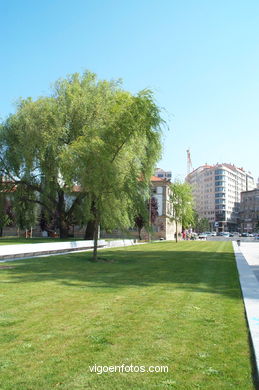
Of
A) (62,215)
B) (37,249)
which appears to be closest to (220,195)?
(62,215)

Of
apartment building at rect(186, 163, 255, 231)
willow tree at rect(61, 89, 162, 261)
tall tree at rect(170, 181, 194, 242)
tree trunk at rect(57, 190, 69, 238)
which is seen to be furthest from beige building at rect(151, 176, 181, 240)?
apartment building at rect(186, 163, 255, 231)

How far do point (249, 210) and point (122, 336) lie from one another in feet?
521

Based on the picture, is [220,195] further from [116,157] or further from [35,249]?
[116,157]

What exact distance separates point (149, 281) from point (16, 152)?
24.5 meters

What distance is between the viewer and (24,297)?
9.20m

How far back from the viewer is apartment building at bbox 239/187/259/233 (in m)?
153

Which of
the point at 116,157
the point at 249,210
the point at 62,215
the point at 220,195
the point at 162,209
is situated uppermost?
the point at 220,195

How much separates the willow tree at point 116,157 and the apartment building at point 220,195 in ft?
443

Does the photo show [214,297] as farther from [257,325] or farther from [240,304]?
[257,325]

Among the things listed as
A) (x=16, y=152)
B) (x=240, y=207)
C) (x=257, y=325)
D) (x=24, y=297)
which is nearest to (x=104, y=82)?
(x=16, y=152)

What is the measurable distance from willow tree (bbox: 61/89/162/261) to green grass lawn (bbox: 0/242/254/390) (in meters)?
7.38

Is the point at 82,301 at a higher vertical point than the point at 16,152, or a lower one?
lower

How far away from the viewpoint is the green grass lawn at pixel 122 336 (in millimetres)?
4328

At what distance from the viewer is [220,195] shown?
528ft
